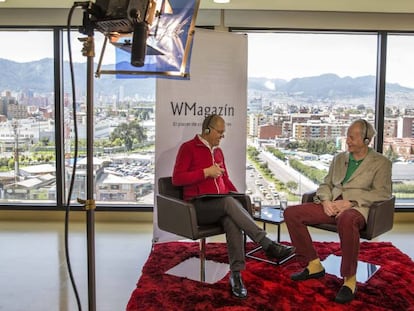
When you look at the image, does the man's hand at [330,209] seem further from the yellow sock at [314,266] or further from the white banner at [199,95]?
the white banner at [199,95]

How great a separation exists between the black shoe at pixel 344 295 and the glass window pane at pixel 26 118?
141 inches

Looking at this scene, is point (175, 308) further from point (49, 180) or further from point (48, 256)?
point (49, 180)

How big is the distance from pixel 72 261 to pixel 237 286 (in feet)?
5.10

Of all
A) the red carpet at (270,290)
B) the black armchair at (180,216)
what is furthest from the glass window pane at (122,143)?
the black armchair at (180,216)

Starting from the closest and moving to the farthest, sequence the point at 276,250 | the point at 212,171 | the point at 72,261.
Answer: the point at 276,250
the point at 212,171
the point at 72,261

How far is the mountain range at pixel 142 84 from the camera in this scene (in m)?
5.09

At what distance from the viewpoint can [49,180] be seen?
5188mm

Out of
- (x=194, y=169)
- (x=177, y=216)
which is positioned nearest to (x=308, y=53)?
(x=194, y=169)

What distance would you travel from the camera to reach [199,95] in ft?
13.4

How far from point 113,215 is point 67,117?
50.8 inches

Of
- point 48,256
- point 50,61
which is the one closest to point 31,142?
point 50,61

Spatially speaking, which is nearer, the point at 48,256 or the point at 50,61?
the point at 48,256

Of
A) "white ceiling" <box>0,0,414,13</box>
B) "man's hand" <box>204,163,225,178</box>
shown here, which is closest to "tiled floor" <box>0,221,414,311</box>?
"man's hand" <box>204,163,225,178</box>

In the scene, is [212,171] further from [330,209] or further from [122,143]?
[122,143]
